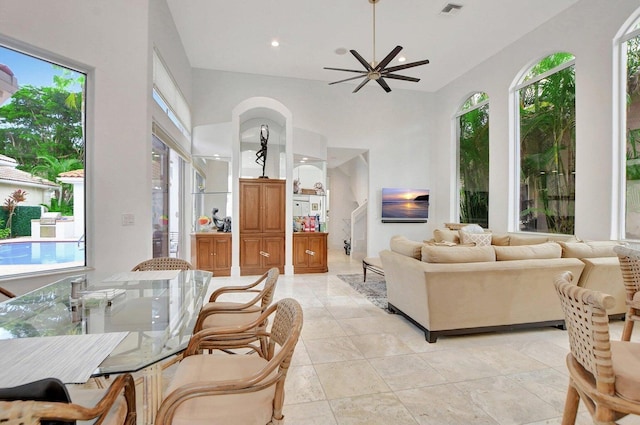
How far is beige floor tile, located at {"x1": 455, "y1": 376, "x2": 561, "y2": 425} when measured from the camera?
75.0 inches

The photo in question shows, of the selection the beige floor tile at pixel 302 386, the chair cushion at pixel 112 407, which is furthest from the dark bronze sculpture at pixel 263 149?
the chair cushion at pixel 112 407

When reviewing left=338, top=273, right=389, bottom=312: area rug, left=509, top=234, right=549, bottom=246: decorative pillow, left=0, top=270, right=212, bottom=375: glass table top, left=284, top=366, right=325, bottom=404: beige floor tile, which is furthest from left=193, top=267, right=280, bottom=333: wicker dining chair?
left=509, top=234, right=549, bottom=246: decorative pillow

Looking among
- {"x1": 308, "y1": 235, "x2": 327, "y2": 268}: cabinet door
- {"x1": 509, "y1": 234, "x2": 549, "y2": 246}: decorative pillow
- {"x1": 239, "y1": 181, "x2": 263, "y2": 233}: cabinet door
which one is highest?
{"x1": 239, "y1": 181, "x2": 263, "y2": 233}: cabinet door

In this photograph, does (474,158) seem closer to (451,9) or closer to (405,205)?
(405,205)

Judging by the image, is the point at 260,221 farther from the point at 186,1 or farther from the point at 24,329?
the point at 24,329

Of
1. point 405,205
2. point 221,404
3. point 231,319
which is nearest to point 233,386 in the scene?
point 221,404

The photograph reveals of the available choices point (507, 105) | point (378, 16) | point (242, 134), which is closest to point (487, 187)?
point (507, 105)

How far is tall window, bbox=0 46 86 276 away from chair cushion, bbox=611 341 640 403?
4.13 metres

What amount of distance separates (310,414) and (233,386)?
1057 millimetres

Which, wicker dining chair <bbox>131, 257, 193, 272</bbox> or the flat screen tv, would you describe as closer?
wicker dining chair <bbox>131, 257, 193, 272</bbox>

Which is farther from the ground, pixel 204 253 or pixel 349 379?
pixel 204 253

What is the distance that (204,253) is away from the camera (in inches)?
234

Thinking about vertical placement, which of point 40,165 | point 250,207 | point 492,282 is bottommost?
point 492,282

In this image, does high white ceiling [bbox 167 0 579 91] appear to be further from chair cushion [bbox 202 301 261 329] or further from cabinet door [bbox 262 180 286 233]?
chair cushion [bbox 202 301 261 329]
